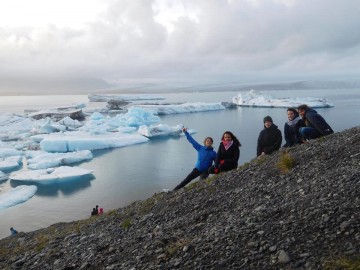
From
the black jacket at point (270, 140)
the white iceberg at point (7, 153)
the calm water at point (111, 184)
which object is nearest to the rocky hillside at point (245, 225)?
the black jacket at point (270, 140)

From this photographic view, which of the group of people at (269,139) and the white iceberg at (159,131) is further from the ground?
the group of people at (269,139)

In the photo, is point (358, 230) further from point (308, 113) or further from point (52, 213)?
point (52, 213)

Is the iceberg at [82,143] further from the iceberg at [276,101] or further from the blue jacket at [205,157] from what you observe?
the iceberg at [276,101]

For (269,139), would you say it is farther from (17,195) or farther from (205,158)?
(17,195)

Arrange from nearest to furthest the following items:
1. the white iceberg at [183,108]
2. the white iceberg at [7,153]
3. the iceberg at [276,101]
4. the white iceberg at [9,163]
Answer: the white iceberg at [9,163]
the white iceberg at [7,153]
the iceberg at [276,101]
the white iceberg at [183,108]

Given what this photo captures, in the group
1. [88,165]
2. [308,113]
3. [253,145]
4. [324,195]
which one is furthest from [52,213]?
[253,145]

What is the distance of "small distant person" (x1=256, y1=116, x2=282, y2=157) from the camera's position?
7.84m

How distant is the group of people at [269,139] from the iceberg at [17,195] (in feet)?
42.3

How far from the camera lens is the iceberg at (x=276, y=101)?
63684 millimetres

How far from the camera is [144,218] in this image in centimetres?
630

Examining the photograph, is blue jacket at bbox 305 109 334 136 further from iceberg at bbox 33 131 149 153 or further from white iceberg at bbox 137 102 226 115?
white iceberg at bbox 137 102 226 115

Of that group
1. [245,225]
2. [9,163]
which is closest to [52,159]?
[9,163]

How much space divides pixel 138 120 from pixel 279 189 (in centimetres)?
4509

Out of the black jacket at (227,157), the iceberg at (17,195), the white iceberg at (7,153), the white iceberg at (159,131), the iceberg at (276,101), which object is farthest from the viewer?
the iceberg at (276,101)
